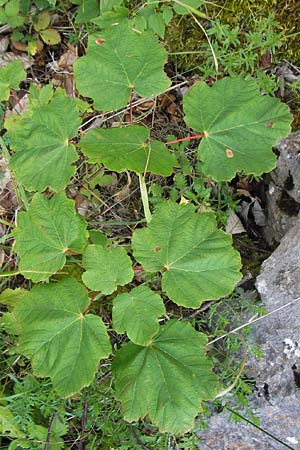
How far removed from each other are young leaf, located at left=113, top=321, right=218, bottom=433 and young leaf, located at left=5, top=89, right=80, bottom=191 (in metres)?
0.65

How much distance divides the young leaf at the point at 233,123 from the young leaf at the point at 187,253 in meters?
0.19

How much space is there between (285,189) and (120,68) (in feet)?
3.10

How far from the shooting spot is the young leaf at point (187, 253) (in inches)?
71.1

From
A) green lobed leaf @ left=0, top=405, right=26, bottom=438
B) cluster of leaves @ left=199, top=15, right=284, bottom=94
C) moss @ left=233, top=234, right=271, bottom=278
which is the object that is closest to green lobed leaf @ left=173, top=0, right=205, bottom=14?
cluster of leaves @ left=199, top=15, right=284, bottom=94

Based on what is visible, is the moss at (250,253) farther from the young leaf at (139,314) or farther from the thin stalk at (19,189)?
the thin stalk at (19,189)

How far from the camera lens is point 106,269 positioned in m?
1.83

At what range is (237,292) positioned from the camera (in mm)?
2338

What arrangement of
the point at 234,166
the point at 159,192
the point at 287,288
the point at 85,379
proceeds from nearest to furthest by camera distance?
the point at 85,379, the point at 234,166, the point at 287,288, the point at 159,192

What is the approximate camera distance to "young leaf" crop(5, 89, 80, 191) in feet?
6.29

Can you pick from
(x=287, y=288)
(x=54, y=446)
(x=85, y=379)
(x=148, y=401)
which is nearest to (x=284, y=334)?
(x=287, y=288)

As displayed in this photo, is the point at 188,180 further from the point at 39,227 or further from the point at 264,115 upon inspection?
the point at 39,227

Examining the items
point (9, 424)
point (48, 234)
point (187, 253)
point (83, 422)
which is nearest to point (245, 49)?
point (187, 253)

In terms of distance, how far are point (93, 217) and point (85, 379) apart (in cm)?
99

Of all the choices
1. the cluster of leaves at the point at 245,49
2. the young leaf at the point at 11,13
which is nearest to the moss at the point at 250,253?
the cluster of leaves at the point at 245,49
